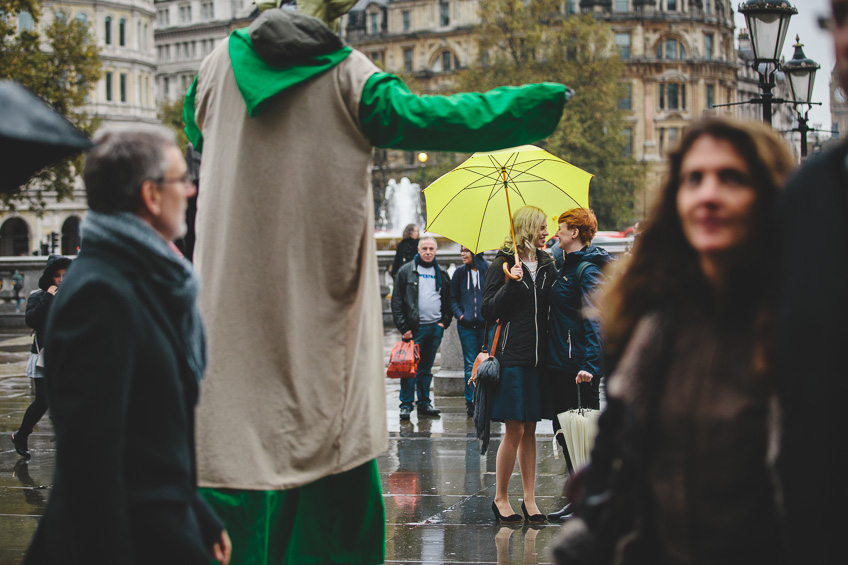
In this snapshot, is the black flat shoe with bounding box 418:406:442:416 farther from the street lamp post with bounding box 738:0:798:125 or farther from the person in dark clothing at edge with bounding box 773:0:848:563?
the person in dark clothing at edge with bounding box 773:0:848:563

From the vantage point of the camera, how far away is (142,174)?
Result: 2648mm

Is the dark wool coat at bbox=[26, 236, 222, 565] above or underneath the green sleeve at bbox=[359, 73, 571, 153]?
underneath

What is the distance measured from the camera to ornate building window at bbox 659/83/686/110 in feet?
265

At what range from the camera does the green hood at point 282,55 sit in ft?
12.2

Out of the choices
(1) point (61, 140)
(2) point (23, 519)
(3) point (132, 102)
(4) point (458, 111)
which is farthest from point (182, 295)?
(3) point (132, 102)

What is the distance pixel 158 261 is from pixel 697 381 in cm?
134

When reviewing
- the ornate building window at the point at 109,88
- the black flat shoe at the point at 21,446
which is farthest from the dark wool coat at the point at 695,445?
the ornate building window at the point at 109,88

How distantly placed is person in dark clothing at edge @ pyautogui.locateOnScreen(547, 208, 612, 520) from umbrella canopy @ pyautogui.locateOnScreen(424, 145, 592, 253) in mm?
362

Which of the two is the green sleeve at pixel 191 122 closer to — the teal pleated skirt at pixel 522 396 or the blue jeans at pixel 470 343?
the teal pleated skirt at pixel 522 396

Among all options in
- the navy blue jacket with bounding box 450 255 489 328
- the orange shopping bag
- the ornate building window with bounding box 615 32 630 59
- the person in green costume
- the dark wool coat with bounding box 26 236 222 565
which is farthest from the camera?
the ornate building window with bounding box 615 32 630 59

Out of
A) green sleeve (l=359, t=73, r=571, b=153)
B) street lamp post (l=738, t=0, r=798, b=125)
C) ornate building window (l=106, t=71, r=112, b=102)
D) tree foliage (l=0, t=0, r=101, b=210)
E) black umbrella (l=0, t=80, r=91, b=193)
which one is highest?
ornate building window (l=106, t=71, r=112, b=102)

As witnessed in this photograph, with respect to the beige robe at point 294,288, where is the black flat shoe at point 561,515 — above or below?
below

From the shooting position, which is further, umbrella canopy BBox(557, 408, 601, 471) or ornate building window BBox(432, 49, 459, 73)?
ornate building window BBox(432, 49, 459, 73)

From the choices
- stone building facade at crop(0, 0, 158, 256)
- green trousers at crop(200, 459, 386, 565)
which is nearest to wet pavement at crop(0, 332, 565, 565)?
green trousers at crop(200, 459, 386, 565)
